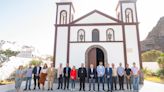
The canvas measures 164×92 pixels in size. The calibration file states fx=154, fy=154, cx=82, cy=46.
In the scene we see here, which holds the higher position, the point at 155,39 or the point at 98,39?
the point at 155,39

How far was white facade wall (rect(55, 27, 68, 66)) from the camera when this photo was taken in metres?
15.9

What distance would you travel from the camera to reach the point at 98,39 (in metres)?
16.3

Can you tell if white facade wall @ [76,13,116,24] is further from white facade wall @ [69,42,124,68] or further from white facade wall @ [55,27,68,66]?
white facade wall @ [69,42,124,68]

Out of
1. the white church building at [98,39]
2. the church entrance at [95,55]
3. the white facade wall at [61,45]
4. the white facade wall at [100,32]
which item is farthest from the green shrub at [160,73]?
the white facade wall at [61,45]

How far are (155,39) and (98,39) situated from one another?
47.5m

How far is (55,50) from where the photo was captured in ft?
53.1

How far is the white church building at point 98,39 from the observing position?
15617 mm

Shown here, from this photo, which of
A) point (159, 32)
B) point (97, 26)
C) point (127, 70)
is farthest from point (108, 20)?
point (159, 32)

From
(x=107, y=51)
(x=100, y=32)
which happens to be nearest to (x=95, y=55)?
(x=107, y=51)

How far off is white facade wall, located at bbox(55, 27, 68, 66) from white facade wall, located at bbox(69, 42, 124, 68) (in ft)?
2.41

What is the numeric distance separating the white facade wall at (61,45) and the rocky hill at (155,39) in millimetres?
44257

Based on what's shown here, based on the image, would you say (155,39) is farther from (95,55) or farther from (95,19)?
(95,55)

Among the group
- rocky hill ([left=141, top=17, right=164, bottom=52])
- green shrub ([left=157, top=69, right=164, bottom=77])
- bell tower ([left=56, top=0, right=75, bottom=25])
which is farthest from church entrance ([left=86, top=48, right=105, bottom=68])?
rocky hill ([left=141, top=17, right=164, bottom=52])

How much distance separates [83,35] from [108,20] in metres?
3.17
